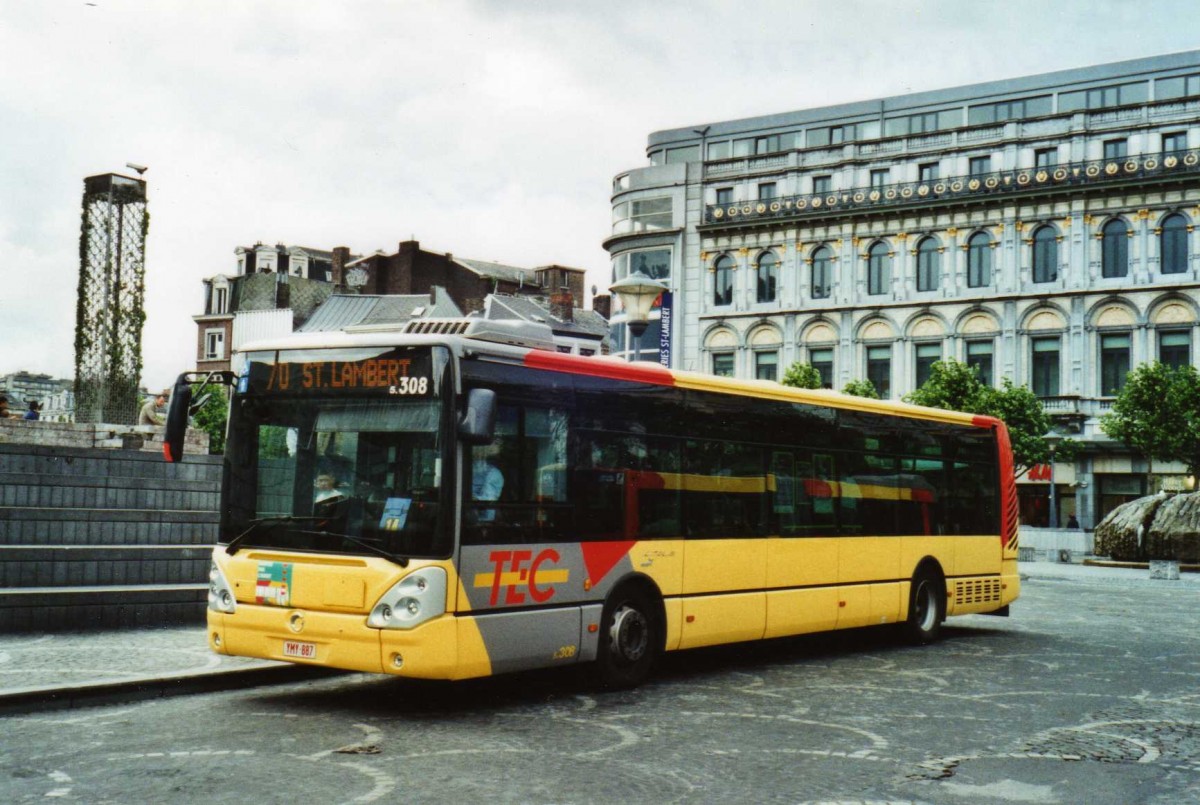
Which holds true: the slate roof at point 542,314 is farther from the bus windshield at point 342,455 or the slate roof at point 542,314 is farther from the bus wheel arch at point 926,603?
the bus windshield at point 342,455

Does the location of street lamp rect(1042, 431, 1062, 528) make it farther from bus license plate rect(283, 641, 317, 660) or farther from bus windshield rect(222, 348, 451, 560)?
bus license plate rect(283, 641, 317, 660)

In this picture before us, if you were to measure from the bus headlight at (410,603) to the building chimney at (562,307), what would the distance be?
225 feet

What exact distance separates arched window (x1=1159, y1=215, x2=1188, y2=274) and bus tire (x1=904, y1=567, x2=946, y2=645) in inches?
1464

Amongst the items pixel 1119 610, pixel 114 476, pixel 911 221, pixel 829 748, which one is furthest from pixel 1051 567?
pixel 829 748

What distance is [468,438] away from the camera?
918cm

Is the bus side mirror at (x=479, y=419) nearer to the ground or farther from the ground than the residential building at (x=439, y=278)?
nearer to the ground

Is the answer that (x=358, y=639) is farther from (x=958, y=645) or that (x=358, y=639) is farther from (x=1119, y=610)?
(x=1119, y=610)

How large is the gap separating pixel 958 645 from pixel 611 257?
48.6 m

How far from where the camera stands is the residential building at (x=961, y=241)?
4888cm

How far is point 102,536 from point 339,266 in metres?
67.7

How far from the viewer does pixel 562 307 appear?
3091 inches

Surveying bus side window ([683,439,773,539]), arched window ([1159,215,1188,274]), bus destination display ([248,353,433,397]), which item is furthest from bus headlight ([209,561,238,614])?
arched window ([1159,215,1188,274])

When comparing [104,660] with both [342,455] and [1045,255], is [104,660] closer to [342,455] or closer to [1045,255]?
[342,455]

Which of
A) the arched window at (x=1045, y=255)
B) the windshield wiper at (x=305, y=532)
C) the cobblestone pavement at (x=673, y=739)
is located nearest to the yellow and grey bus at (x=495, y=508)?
the windshield wiper at (x=305, y=532)
